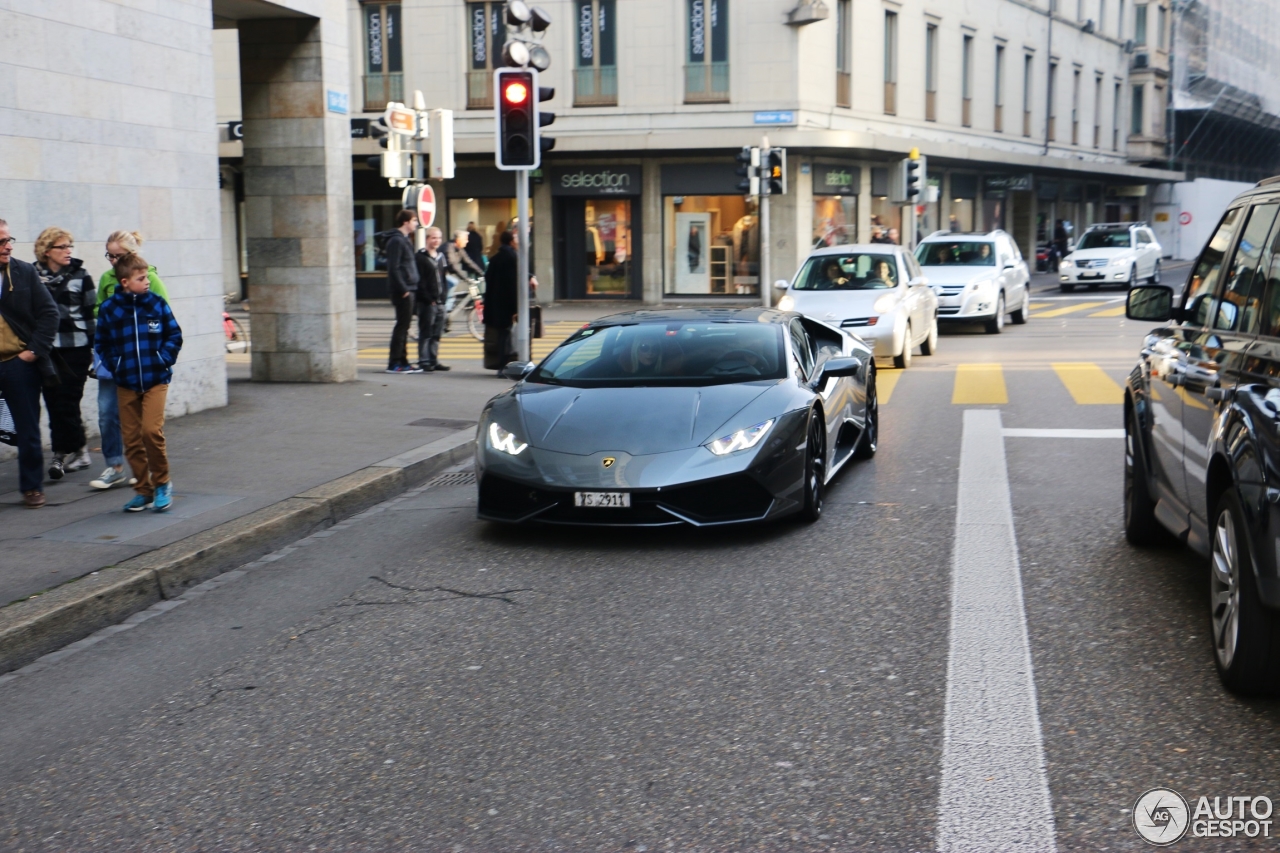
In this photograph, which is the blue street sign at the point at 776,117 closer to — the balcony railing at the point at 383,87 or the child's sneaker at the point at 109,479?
the balcony railing at the point at 383,87

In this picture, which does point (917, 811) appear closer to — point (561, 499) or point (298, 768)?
point (298, 768)

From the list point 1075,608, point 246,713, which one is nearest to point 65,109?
point 246,713

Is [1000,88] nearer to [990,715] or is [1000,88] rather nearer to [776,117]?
[776,117]

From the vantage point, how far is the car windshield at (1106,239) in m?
37.7

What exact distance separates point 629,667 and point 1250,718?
2.16 metres

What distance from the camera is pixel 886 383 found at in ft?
53.4

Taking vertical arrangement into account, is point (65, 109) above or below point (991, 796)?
above

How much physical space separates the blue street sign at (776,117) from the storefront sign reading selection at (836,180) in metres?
1.88

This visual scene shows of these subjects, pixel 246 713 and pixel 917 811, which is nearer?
pixel 917 811

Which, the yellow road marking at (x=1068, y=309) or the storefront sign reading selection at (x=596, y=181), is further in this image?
the storefront sign reading selection at (x=596, y=181)

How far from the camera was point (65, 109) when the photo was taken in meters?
11.1

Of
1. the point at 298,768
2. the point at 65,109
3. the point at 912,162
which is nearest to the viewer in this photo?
the point at 298,768

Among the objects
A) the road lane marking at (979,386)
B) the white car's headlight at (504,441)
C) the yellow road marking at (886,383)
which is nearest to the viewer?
the white car's headlight at (504,441)

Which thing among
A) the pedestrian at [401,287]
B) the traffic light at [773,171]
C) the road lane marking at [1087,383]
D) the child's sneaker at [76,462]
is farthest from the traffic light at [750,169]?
the child's sneaker at [76,462]
